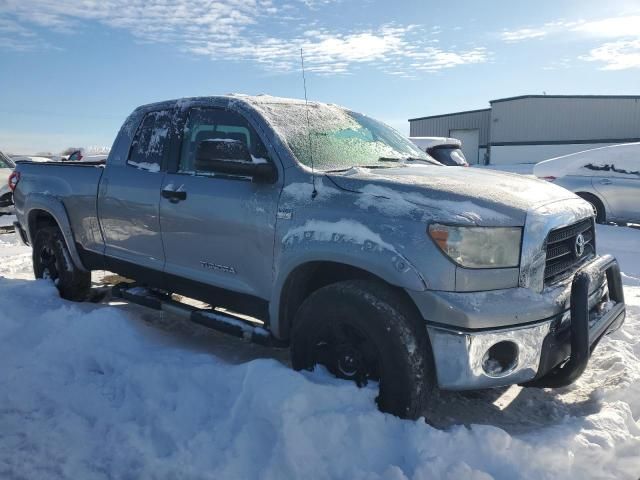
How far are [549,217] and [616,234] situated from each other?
24.6 feet

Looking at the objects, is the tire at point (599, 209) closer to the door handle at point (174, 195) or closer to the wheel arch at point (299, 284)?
the wheel arch at point (299, 284)

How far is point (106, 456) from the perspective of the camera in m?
2.82

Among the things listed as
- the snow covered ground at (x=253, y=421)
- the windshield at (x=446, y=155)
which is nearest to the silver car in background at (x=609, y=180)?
the windshield at (x=446, y=155)

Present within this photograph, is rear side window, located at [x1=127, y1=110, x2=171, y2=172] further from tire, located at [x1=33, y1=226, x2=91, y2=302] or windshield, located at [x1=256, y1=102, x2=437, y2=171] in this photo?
tire, located at [x1=33, y1=226, x2=91, y2=302]

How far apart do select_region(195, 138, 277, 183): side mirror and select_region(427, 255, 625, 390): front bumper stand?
1.38m

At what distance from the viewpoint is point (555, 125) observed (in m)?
32.3

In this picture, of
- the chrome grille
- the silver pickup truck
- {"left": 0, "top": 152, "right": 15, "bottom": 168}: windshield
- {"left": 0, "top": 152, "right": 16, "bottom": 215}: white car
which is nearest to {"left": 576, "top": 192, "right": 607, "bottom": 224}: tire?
the silver pickup truck

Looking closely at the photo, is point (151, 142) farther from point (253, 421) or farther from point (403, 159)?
point (253, 421)

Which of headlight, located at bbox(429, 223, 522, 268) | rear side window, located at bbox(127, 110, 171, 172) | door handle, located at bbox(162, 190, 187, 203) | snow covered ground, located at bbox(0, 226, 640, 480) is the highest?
rear side window, located at bbox(127, 110, 171, 172)

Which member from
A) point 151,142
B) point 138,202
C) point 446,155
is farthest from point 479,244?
point 446,155

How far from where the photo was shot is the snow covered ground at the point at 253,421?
2.66 meters

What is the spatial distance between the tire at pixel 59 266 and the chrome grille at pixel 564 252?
13.5 feet

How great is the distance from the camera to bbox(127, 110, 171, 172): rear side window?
4348mm

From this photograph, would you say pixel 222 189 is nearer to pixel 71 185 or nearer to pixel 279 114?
pixel 279 114
